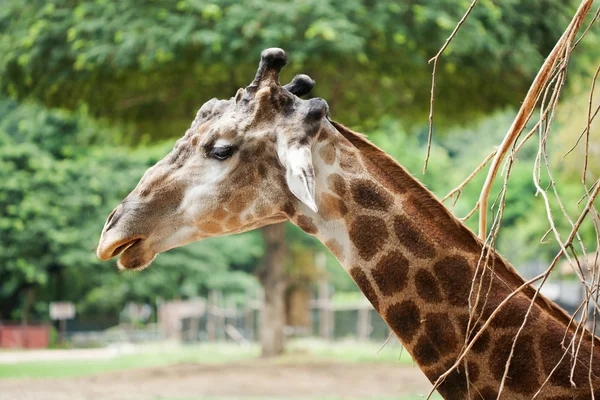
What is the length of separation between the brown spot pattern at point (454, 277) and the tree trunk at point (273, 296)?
41.8 ft

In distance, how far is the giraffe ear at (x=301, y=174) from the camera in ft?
8.22

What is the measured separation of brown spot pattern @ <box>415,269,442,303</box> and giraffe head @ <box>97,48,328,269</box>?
493 mm

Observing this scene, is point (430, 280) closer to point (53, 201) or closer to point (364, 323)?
point (364, 323)

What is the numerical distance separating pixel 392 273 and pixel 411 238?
0.44 feet

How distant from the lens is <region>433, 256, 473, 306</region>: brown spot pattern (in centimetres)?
267

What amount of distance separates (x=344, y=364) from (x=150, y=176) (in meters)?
12.3

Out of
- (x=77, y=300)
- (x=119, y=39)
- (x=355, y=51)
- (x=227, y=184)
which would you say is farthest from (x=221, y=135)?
(x=77, y=300)

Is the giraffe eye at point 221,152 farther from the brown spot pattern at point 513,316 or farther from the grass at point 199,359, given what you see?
the grass at point 199,359

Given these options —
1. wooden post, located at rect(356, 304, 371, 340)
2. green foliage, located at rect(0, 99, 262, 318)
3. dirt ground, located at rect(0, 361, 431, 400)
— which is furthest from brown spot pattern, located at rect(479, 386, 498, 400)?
wooden post, located at rect(356, 304, 371, 340)

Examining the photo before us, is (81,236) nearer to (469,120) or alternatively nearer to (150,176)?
(469,120)

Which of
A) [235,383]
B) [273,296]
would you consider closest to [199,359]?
[273,296]

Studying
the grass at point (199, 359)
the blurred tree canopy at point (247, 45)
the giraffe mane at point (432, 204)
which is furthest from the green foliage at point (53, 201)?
the giraffe mane at point (432, 204)

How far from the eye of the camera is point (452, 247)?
8.89ft

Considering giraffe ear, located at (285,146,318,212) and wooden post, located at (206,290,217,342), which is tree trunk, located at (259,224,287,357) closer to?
wooden post, located at (206,290,217,342)
